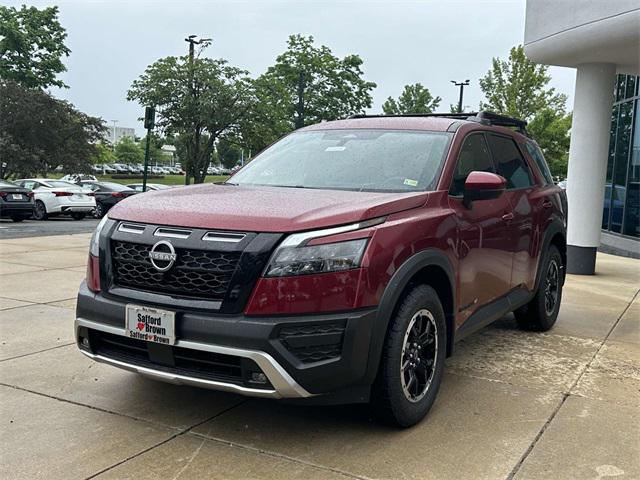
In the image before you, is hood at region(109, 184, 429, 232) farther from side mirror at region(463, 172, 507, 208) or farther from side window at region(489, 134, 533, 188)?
side window at region(489, 134, 533, 188)

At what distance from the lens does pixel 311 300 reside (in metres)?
3.11

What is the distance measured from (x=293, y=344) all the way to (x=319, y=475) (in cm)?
64

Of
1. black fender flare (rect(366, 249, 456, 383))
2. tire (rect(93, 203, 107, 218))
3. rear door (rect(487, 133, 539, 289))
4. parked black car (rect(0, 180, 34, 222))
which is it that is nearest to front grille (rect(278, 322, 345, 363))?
black fender flare (rect(366, 249, 456, 383))

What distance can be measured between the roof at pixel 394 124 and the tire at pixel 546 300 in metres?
1.88

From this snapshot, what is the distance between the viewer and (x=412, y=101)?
4519 centimetres

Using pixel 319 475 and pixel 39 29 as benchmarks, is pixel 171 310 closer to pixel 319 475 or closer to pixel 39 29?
pixel 319 475

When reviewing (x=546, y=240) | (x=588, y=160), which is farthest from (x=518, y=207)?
Answer: (x=588, y=160)

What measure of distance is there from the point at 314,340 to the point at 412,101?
4381 centimetres

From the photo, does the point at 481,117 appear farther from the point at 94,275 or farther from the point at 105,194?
the point at 105,194

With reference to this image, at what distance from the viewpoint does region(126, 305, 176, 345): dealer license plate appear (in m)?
3.21

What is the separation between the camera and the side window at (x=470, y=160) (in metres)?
4.29

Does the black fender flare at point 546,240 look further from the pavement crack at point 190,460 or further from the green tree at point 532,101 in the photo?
the green tree at point 532,101

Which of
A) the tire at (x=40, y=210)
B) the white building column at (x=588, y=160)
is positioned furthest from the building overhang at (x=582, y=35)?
the tire at (x=40, y=210)

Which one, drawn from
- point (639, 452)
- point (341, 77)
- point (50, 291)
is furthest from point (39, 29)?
point (639, 452)
